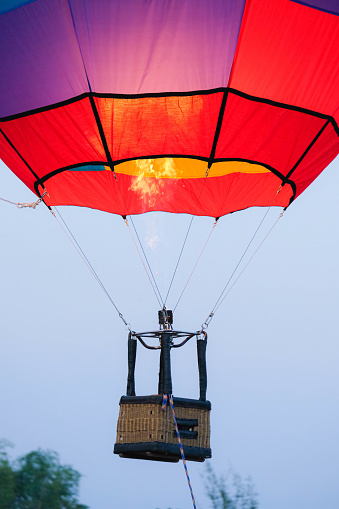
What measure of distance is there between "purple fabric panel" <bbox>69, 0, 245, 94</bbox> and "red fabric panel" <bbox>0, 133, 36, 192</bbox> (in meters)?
1.16

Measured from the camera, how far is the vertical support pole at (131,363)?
5.83m

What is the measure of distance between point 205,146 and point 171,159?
68 centimetres

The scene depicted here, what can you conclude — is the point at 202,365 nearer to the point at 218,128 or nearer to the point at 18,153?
the point at 218,128

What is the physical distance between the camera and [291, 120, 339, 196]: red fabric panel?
21.8 feet

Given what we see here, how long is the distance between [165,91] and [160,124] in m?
0.31

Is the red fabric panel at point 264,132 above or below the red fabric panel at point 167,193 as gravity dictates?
below

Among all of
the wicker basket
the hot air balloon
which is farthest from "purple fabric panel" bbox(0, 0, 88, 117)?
the wicker basket

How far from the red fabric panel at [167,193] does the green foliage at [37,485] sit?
916cm

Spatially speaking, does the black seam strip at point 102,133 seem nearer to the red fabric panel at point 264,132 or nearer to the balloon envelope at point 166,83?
the balloon envelope at point 166,83

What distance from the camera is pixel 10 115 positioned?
635 cm

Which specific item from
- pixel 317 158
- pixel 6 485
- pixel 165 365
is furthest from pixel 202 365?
pixel 6 485

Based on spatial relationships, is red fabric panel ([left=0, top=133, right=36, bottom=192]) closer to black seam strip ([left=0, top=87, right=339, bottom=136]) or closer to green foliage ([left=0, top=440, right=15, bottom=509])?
black seam strip ([left=0, top=87, right=339, bottom=136])

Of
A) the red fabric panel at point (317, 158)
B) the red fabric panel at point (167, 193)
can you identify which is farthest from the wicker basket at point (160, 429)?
the red fabric panel at point (317, 158)

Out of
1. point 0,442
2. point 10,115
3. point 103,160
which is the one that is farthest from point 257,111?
point 0,442
